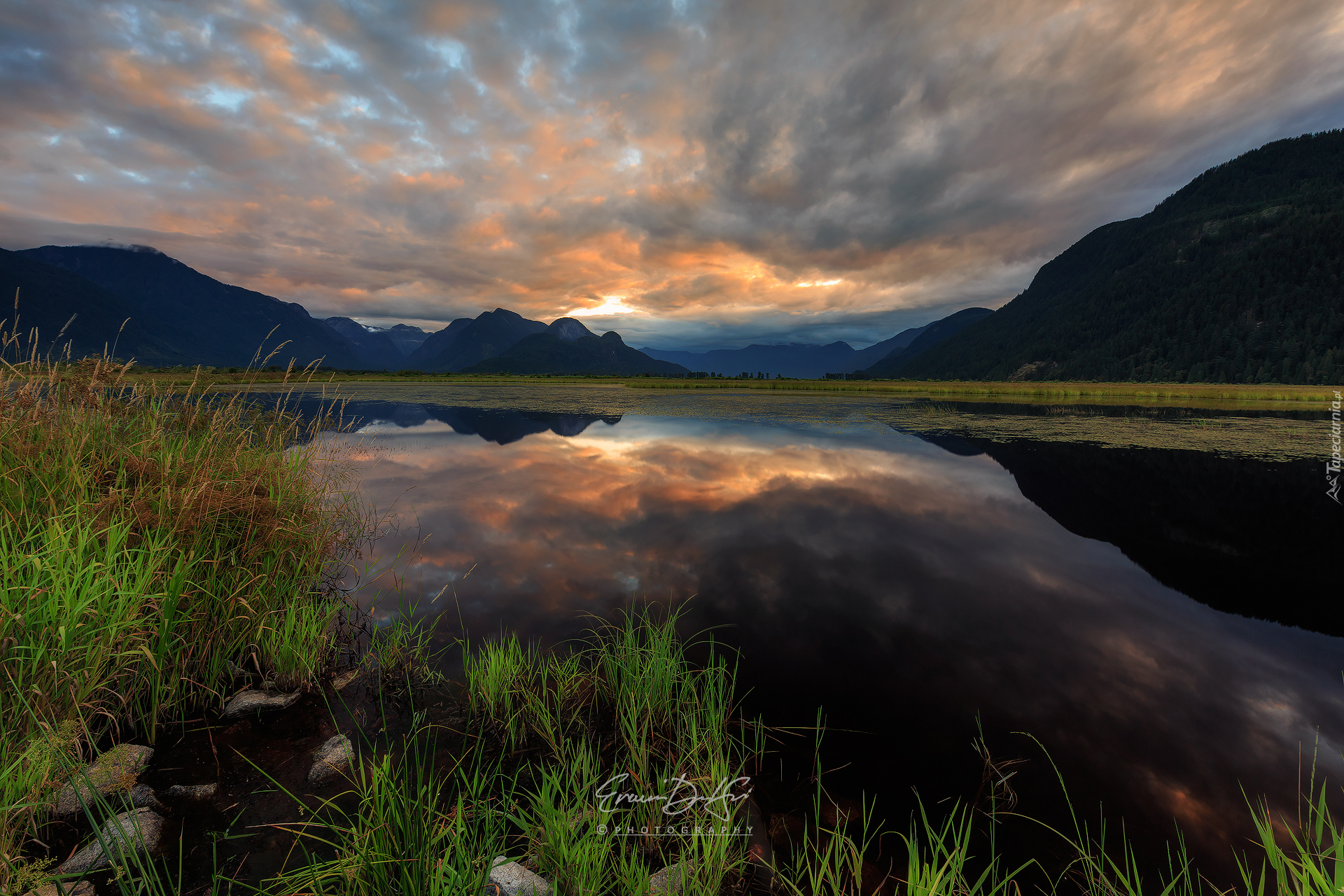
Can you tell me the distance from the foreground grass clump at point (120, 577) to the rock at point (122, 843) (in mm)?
294

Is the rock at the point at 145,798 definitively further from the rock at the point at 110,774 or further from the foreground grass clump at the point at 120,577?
the foreground grass clump at the point at 120,577

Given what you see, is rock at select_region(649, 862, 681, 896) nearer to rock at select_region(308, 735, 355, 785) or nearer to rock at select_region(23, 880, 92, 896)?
rock at select_region(308, 735, 355, 785)

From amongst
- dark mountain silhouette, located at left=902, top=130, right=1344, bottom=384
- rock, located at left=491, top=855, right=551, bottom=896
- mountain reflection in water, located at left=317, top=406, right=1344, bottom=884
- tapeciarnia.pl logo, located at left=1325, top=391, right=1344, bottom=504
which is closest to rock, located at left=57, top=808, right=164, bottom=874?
rock, located at left=491, top=855, right=551, bottom=896

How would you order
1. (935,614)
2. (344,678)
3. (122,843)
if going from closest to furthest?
1. (122,843)
2. (344,678)
3. (935,614)

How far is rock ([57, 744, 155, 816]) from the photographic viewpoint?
3262 millimetres

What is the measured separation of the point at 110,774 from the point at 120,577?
1.58 m

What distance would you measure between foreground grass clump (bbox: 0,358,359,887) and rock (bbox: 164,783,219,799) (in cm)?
61

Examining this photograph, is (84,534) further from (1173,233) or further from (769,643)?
→ (1173,233)

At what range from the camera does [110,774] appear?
3.48m

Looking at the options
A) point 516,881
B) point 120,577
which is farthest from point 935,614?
point 120,577

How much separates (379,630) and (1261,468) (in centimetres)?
2685

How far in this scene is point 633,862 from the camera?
2871mm
